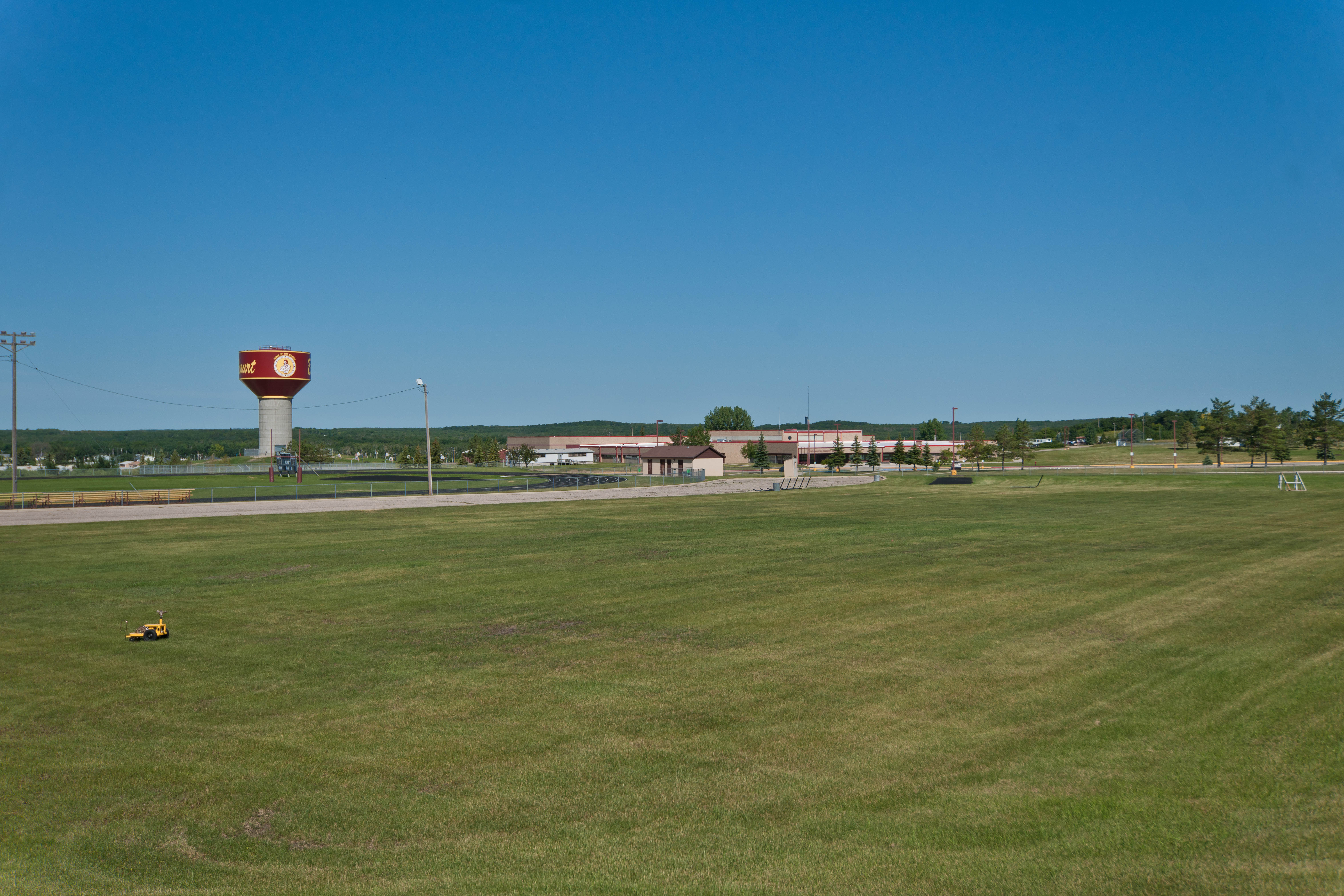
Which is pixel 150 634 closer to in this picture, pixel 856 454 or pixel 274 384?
pixel 856 454

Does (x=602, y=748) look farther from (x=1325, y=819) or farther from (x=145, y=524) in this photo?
(x=145, y=524)

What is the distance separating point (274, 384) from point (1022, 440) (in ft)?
405

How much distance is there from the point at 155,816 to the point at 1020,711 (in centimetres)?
939

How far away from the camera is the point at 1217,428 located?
3799 inches

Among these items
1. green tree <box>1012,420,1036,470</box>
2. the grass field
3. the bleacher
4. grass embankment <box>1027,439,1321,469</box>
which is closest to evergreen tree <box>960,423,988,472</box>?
green tree <box>1012,420,1036,470</box>

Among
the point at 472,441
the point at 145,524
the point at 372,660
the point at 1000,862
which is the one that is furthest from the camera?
the point at 472,441

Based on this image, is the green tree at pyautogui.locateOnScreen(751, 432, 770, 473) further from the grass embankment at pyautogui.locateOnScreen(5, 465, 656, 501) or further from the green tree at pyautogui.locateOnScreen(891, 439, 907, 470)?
the grass embankment at pyautogui.locateOnScreen(5, 465, 656, 501)

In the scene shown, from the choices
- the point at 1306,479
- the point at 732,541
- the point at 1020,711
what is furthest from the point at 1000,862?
the point at 1306,479

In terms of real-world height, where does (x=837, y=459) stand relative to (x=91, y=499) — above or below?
above

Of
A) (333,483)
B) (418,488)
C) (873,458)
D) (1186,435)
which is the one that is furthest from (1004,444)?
(333,483)

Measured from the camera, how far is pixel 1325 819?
7.66 metres

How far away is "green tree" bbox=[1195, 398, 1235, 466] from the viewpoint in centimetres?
9612

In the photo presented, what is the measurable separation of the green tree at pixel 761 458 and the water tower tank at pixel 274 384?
8232 cm

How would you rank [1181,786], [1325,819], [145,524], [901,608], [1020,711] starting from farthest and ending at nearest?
1. [145,524]
2. [901,608]
3. [1020,711]
4. [1181,786]
5. [1325,819]
